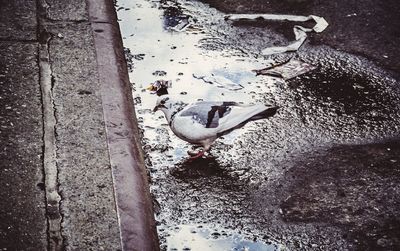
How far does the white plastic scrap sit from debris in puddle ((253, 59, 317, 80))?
22cm

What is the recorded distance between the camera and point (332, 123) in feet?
→ 13.4

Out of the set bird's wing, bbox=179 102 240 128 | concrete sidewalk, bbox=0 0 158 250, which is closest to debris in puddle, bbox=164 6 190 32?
concrete sidewalk, bbox=0 0 158 250

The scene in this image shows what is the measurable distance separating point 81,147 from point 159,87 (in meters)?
1.12

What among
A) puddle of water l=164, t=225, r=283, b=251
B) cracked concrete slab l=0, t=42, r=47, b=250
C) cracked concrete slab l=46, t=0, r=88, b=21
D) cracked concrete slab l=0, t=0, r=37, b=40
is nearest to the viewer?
cracked concrete slab l=0, t=42, r=47, b=250

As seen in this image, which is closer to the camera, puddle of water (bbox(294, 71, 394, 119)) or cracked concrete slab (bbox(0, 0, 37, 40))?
puddle of water (bbox(294, 71, 394, 119))

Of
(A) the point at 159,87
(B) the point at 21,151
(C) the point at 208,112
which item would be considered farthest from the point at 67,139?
(A) the point at 159,87

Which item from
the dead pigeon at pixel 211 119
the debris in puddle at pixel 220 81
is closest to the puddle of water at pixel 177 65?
the debris in puddle at pixel 220 81

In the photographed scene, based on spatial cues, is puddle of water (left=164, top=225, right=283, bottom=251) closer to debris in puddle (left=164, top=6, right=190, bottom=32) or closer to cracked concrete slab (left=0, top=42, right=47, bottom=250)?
cracked concrete slab (left=0, top=42, right=47, bottom=250)

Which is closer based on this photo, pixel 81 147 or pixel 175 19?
pixel 81 147

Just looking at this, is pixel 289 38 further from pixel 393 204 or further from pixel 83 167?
pixel 83 167

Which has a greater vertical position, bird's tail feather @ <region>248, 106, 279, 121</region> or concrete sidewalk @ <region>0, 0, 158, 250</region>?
bird's tail feather @ <region>248, 106, 279, 121</region>

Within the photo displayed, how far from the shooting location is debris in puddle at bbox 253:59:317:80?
4598 mm

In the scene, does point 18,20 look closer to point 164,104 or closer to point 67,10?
point 67,10

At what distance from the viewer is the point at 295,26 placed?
5.22 metres
